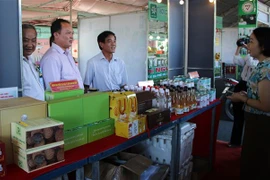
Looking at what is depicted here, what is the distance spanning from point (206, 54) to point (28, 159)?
3.43 m

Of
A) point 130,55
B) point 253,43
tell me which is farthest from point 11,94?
point 130,55

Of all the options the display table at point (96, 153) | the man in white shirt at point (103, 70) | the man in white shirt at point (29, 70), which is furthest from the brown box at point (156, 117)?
the man in white shirt at point (103, 70)

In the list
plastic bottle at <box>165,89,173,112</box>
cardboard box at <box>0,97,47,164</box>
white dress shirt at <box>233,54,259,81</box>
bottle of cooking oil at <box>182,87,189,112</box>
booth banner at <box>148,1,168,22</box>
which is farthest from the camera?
white dress shirt at <box>233,54,259,81</box>

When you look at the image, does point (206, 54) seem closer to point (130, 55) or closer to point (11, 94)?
point (130, 55)

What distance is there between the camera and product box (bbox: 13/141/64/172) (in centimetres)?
124

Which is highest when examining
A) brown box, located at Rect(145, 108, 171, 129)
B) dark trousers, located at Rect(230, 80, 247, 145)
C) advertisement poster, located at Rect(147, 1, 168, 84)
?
advertisement poster, located at Rect(147, 1, 168, 84)

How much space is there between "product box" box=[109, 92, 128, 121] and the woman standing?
991 mm

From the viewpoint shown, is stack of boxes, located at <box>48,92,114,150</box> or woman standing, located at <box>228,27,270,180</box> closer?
stack of boxes, located at <box>48,92,114,150</box>

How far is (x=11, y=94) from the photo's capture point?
170 centimetres

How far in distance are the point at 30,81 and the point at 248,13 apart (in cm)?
653

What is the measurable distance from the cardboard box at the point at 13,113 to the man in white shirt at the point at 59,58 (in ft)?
3.08

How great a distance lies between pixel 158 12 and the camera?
394 cm

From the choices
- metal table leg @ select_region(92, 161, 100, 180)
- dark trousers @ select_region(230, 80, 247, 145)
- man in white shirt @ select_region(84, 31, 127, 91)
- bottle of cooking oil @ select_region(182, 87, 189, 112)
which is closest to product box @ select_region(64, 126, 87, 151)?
metal table leg @ select_region(92, 161, 100, 180)

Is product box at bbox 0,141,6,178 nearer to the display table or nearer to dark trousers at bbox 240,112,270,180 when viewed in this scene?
the display table
